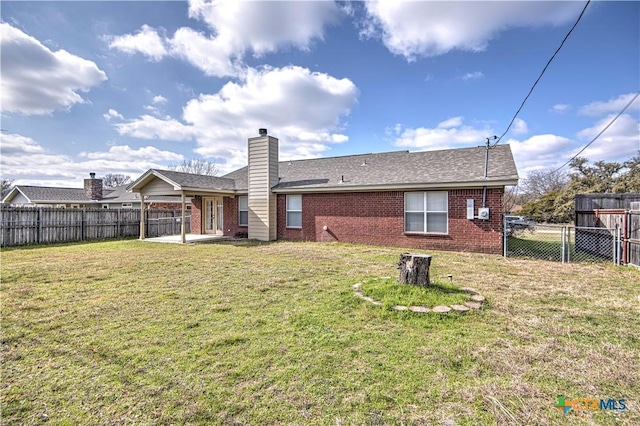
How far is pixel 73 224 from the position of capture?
14016 millimetres

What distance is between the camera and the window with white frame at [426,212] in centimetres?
1040

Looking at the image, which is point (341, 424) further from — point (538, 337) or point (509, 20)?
point (509, 20)

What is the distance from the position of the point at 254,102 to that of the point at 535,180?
128ft

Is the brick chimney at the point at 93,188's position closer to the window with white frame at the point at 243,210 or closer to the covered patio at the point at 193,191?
the covered patio at the point at 193,191

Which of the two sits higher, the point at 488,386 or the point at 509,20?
the point at 509,20

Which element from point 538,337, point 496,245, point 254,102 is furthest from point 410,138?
point 538,337

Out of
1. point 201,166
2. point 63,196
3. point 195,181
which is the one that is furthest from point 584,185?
point 63,196

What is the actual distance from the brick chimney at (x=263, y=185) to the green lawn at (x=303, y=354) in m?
7.38

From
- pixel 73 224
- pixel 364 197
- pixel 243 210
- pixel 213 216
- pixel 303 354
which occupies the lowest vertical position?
pixel 303 354

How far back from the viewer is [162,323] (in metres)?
3.88

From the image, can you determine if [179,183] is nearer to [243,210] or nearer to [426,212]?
[243,210]

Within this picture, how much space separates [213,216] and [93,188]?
19197mm

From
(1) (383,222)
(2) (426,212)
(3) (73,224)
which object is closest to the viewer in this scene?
(2) (426,212)

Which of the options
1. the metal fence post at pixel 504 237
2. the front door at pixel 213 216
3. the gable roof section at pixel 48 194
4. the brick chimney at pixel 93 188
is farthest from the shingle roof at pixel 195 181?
the gable roof section at pixel 48 194
